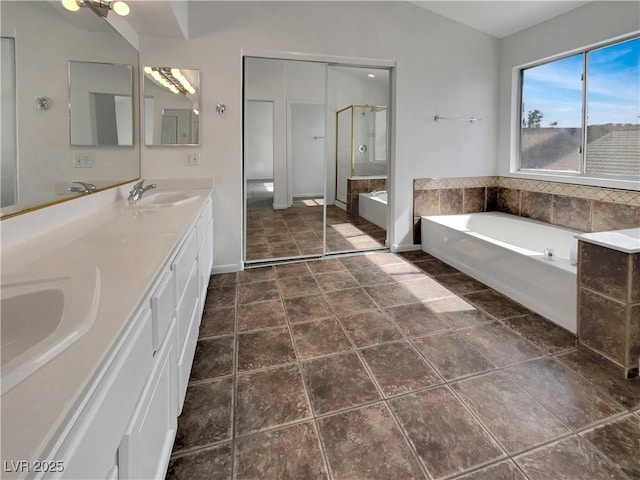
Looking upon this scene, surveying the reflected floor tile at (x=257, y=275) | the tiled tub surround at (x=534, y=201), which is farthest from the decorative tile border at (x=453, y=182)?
the reflected floor tile at (x=257, y=275)

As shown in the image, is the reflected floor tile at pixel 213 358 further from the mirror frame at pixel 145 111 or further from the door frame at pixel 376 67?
the mirror frame at pixel 145 111

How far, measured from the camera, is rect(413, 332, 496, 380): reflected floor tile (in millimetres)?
1984

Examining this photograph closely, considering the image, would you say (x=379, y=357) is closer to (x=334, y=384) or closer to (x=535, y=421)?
(x=334, y=384)

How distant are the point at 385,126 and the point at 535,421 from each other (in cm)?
367

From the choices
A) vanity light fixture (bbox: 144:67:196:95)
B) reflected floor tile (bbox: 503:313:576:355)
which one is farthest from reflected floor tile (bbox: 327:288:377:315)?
vanity light fixture (bbox: 144:67:196:95)

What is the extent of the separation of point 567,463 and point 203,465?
1394 millimetres

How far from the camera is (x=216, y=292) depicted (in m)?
3.13

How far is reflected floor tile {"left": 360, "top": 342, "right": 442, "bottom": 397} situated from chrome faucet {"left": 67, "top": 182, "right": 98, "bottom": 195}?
5.84 ft

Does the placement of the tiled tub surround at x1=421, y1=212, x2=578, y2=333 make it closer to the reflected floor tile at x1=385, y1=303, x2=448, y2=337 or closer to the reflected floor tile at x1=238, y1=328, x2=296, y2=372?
the reflected floor tile at x1=385, y1=303, x2=448, y2=337

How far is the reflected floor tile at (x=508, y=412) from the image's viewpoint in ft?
4.93

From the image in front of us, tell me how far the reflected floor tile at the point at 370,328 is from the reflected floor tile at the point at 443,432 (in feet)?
1.80

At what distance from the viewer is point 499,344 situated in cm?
225

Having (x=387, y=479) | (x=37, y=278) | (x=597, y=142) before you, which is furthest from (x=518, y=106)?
(x=37, y=278)

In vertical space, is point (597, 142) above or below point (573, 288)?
above
